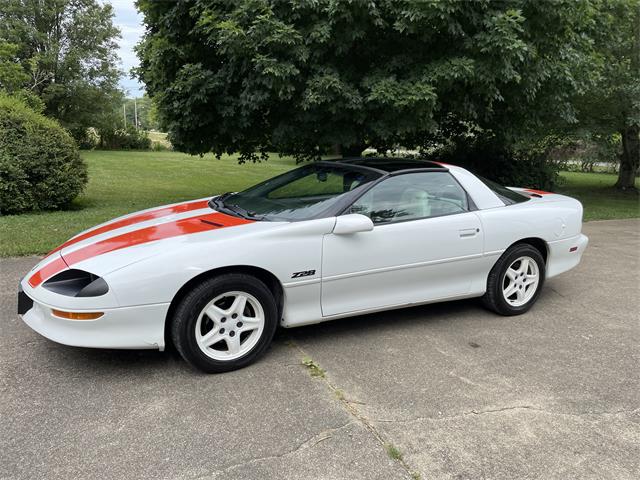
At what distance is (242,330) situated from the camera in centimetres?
336

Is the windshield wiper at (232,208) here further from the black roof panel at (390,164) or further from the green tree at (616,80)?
the green tree at (616,80)

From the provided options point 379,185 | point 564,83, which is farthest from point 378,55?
point 379,185

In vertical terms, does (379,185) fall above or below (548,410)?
above

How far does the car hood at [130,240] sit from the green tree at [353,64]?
295 centimetres

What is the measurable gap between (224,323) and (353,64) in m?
5.12

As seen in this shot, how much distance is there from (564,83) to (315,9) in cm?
Result: 432

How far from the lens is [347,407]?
2957 mm

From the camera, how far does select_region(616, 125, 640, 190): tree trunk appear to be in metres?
15.1

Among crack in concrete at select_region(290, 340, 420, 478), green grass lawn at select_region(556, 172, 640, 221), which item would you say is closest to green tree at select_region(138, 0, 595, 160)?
green grass lawn at select_region(556, 172, 640, 221)

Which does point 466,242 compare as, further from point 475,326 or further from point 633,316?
point 633,316

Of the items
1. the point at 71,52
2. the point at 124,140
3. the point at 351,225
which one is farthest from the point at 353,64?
the point at 71,52

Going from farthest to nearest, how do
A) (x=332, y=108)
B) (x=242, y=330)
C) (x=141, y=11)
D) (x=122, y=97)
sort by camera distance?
(x=122, y=97) → (x=141, y=11) → (x=332, y=108) → (x=242, y=330)

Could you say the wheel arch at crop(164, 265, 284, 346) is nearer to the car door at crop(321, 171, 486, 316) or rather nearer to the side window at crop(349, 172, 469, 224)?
the car door at crop(321, 171, 486, 316)

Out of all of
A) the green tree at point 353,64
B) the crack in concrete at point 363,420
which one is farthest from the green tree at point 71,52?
the crack in concrete at point 363,420
